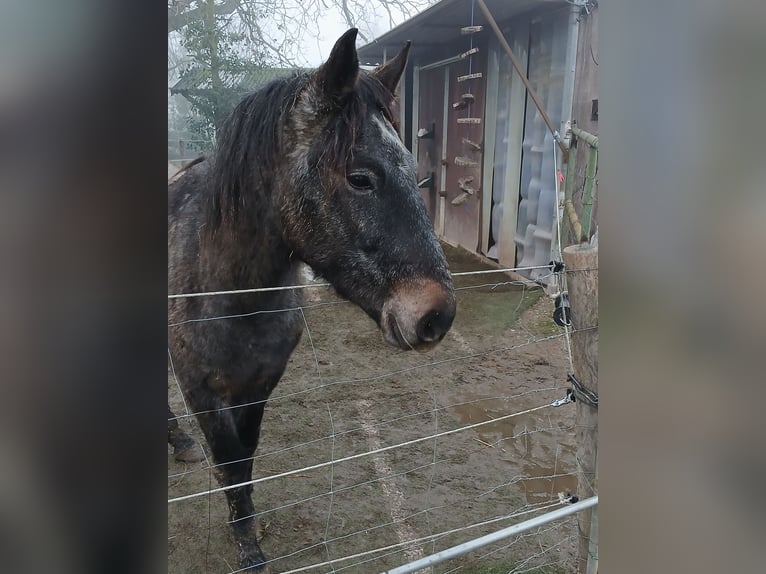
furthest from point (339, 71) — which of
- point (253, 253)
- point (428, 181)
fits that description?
point (428, 181)

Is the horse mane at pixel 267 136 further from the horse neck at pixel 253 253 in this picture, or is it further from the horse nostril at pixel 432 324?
the horse nostril at pixel 432 324

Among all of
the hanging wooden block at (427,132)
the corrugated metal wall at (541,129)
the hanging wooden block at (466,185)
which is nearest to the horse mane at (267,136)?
the hanging wooden block at (427,132)

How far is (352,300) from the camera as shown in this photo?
141cm

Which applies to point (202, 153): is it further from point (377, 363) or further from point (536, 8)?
point (536, 8)

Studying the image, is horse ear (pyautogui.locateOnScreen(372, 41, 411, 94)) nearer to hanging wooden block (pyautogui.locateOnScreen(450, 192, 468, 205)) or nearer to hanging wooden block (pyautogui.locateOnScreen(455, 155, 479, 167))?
hanging wooden block (pyautogui.locateOnScreen(455, 155, 479, 167))

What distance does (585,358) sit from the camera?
1354 millimetres

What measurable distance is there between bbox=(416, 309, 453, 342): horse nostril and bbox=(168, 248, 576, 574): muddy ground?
20 centimetres

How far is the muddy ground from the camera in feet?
6.03

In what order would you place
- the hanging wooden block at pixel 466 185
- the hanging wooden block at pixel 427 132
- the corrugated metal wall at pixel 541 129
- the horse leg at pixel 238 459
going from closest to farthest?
the horse leg at pixel 238 459 < the hanging wooden block at pixel 427 132 < the hanging wooden block at pixel 466 185 < the corrugated metal wall at pixel 541 129

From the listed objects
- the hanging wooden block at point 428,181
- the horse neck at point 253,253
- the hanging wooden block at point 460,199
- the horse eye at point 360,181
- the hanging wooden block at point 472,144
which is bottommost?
the horse neck at point 253,253

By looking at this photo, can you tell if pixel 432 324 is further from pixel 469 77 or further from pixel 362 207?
pixel 469 77

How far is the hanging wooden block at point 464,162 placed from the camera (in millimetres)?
2278

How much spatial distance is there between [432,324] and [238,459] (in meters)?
0.81
